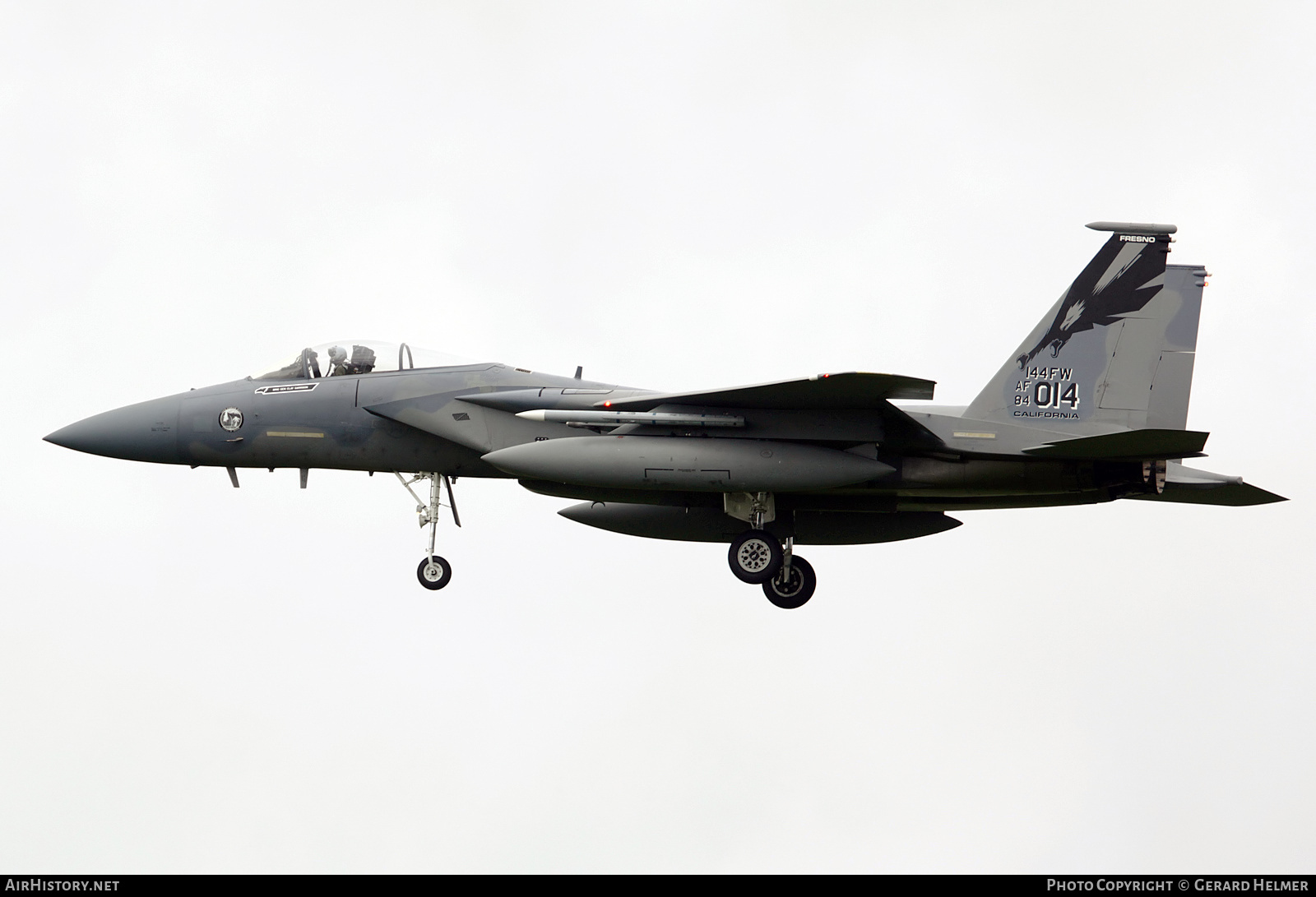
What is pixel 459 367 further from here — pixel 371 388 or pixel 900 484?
pixel 900 484

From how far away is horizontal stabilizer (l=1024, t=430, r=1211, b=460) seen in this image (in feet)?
52.4

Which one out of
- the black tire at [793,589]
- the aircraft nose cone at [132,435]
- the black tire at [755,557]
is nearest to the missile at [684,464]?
the black tire at [755,557]

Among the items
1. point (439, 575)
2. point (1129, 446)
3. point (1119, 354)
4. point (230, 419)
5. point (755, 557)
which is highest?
point (1119, 354)

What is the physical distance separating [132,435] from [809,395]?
8.66 metres

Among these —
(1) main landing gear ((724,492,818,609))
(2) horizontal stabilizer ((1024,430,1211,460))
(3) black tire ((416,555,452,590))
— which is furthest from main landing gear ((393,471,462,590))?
(2) horizontal stabilizer ((1024,430,1211,460))

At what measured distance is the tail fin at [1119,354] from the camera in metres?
17.7

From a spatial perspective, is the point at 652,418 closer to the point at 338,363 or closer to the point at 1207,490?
the point at 338,363

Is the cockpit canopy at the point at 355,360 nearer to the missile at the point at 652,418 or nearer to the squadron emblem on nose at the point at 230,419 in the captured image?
the squadron emblem on nose at the point at 230,419

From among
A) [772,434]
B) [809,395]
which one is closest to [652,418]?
[772,434]

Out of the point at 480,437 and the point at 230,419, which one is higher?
the point at 480,437

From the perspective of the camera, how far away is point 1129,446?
54.1 feet

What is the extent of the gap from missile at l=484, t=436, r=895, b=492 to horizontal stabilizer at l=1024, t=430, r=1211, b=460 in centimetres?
210

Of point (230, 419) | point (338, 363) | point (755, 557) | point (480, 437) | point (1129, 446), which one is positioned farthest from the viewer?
point (338, 363)
